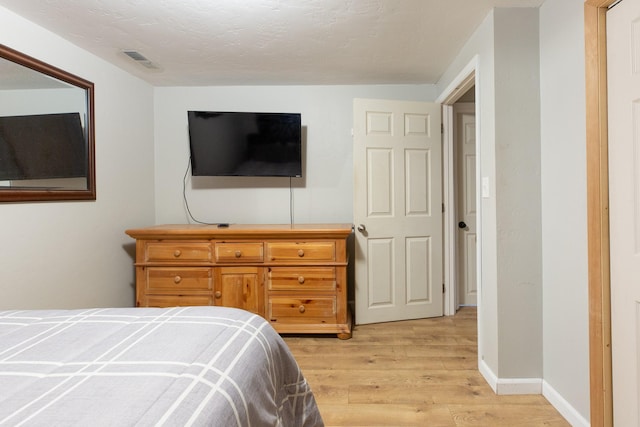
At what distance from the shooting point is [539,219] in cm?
188

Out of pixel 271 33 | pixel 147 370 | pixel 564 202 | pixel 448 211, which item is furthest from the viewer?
pixel 448 211

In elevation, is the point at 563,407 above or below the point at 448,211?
below

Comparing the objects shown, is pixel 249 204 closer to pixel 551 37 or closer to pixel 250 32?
pixel 250 32

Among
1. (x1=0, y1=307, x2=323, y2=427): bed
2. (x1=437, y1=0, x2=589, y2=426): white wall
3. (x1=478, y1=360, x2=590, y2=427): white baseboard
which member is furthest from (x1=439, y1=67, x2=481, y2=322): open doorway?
(x1=0, y1=307, x2=323, y2=427): bed

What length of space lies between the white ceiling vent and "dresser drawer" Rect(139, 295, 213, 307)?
6.20 ft

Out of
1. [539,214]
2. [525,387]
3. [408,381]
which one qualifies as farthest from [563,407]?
[539,214]

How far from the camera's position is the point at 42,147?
6.91 feet

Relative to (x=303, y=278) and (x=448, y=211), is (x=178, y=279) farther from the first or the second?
(x=448, y=211)

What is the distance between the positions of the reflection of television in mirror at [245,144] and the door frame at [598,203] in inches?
82.5

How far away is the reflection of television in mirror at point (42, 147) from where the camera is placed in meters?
1.90

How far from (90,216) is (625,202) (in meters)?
3.16

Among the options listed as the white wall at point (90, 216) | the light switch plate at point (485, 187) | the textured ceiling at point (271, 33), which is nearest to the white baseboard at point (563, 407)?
the light switch plate at point (485, 187)

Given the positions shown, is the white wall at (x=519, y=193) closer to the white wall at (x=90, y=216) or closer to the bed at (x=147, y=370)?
the bed at (x=147, y=370)

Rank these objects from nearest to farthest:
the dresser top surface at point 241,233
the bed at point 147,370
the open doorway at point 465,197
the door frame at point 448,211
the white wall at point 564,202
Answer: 1. the bed at point 147,370
2. the white wall at point 564,202
3. the dresser top surface at point 241,233
4. the door frame at point 448,211
5. the open doorway at point 465,197
